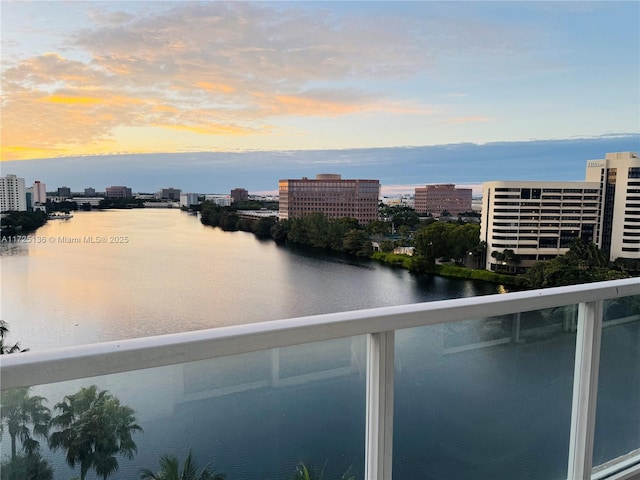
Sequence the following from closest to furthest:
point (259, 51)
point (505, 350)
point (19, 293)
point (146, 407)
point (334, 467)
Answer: point (146, 407) < point (334, 467) < point (505, 350) < point (19, 293) < point (259, 51)

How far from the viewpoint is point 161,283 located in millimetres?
25688

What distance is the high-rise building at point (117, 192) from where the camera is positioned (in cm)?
2279

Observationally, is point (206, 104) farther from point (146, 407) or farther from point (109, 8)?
point (146, 407)

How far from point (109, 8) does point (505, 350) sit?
33.0 meters

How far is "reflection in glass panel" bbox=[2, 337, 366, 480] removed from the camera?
0.51 meters

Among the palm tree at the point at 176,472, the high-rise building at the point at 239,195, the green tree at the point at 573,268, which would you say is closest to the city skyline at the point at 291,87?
the high-rise building at the point at 239,195

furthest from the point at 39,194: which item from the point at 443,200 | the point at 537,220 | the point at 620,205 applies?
the point at 620,205

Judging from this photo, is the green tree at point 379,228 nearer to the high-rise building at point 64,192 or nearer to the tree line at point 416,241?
the tree line at point 416,241

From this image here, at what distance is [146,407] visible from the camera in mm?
542

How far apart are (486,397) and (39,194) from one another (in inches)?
887

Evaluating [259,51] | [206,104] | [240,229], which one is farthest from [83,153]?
[259,51]

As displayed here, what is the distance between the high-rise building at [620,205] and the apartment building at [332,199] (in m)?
12.4

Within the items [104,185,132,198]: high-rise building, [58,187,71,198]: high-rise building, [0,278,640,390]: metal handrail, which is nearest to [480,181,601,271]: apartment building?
[104,185,132,198]: high-rise building

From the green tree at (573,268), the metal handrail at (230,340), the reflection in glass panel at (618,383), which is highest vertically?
the metal handrail at (230,340)
